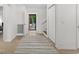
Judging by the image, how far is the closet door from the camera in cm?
573

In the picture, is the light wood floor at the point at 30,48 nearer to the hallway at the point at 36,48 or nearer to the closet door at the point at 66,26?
the hallway at the point at 36,48

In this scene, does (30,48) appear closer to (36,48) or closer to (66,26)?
(36,48)

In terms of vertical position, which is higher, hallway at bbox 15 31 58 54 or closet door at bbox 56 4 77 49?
closet door at bbox 56 4 77 49

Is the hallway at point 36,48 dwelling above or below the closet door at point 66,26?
below

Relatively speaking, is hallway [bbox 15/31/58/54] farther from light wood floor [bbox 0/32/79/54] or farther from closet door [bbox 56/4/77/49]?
closet door [bbox 56/4/77/49]

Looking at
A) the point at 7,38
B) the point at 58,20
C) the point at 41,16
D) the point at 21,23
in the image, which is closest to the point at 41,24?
the point at 41,16

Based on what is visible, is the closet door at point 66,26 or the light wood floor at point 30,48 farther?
the closet door at point 66,26

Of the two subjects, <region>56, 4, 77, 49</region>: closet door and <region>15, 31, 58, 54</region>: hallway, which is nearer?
<region>15, 31, 58, 54</region>: hallway

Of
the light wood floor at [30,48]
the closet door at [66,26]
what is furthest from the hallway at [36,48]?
the closet door at [66,26]

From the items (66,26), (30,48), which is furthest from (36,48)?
(66,26)

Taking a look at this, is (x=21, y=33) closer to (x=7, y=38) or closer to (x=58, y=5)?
(x=7, y=38)

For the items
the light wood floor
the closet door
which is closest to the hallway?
the light wood floor

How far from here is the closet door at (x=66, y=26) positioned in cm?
573

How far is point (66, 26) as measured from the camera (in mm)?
5797
